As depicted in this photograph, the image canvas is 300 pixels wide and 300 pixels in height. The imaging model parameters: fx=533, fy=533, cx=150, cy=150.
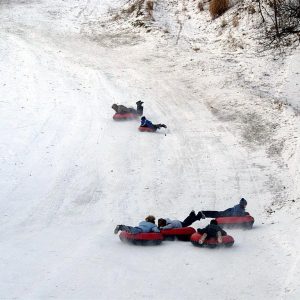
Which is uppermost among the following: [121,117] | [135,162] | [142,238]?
[121,117]

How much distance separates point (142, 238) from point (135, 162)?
4279mm

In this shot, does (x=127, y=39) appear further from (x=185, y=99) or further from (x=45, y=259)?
(x=45, y=259)

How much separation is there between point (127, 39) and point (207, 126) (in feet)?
31.1

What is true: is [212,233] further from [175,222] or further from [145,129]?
[145,129]

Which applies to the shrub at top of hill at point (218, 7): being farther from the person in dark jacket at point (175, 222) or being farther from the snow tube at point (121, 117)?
A: the person in dark jacket at point (175, 222)

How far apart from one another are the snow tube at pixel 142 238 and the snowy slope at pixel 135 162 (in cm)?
13

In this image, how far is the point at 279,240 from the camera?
28.5 ft

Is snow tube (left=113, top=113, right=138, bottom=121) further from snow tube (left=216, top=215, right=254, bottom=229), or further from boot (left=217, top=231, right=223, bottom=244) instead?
boot (left=217, top=231, right=223, bottom=244)

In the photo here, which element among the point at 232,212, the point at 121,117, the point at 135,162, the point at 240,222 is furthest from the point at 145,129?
the point at 240,222

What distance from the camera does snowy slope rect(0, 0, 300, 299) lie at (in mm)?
7285

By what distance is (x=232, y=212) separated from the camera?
379 inches

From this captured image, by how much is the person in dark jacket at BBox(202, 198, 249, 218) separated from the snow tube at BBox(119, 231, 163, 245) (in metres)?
1.22

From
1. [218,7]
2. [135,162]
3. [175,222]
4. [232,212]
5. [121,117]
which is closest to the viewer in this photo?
[175,222]

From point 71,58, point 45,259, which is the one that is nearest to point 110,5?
point 71,58
